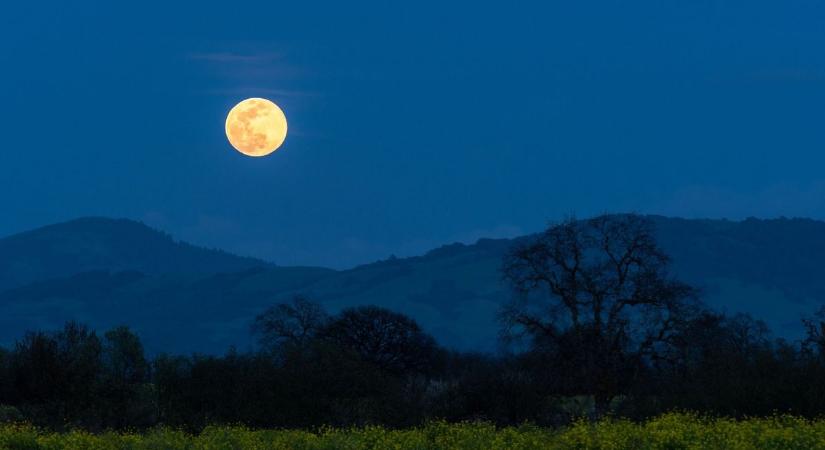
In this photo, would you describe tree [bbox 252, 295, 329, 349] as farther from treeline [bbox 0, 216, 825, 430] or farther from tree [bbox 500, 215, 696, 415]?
treeline [bbox 0, 216, 825, 430]

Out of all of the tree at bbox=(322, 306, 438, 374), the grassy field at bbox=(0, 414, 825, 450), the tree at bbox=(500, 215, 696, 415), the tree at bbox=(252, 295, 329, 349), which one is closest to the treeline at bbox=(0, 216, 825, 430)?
the tree at bbox=(500, 215, 696, 415)

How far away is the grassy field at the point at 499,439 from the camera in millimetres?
20656

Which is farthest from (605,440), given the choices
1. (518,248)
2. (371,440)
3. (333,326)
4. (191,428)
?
(333,326)

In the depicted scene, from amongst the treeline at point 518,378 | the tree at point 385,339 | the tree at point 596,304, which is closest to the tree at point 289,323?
the tree at point 385,339

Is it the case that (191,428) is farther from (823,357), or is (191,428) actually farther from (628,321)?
(628,321)

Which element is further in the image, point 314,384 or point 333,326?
point 333,326

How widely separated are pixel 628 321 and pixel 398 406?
65.5 ft

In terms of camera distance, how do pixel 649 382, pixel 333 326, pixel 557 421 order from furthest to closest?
1. pixel 333 326
2. pixel 649 382
3. pixel 557 421

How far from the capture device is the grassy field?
2066cm

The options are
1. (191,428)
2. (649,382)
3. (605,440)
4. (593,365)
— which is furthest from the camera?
(593,365)

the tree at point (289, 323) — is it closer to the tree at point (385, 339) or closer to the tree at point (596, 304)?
the tree at point (385, 339)

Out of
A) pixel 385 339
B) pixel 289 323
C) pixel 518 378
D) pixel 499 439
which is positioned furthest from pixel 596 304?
pixel 499 439

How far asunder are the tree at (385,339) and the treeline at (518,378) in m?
13.6

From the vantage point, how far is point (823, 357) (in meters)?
39.1
